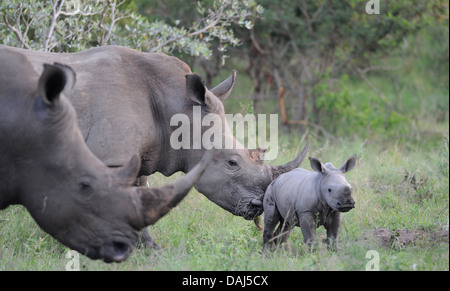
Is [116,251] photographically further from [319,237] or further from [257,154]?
[257,154]

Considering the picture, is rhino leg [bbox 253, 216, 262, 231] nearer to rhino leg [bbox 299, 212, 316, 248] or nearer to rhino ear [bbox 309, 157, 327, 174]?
rhino leg [bbox 299, 212, 316, 248]

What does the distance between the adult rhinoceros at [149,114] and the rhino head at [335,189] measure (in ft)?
2.13

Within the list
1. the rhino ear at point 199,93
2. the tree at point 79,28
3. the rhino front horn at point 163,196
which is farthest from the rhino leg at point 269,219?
the tree at point 79,28

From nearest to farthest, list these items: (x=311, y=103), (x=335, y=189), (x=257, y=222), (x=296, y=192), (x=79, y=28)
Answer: (x=335, y=189)
(x=296, y=192)
(x=257, y=222)
(x=79, y=28)
(x=311, y=103)

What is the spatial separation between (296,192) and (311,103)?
9.23m

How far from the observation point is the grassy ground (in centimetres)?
537

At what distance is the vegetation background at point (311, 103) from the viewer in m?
5.87

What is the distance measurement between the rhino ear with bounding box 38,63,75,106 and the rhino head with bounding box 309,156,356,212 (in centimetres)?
231

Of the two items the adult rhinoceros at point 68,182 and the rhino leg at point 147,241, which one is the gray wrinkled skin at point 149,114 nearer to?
the rhino leg at point 147,241

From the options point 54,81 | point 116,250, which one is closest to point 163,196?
point 116,250

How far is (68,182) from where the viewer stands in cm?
465

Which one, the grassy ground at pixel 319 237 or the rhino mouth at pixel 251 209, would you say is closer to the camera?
the grassy ground at pixel 319 237

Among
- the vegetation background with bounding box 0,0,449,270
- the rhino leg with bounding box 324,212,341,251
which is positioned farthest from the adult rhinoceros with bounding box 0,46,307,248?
the rhino leg with bounding box 324,212,341,251

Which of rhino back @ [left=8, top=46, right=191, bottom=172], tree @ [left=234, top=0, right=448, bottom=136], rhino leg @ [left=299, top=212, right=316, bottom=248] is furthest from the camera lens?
tree @ [left=234, top=0, right=448, bottom=136]
